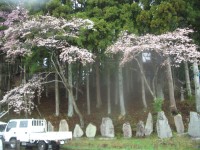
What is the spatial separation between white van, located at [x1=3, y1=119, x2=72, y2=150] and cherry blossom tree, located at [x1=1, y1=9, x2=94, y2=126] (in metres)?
3.46

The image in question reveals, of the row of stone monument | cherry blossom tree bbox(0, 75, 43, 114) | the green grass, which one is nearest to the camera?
the green grass

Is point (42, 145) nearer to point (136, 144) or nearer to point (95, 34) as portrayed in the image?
point (136, 144)

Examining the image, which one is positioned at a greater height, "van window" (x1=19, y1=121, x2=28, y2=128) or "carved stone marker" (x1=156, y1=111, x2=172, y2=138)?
"van window" (x1=19, y1=121, x2=28, y2=128)

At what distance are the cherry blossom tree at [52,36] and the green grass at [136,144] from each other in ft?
12.6

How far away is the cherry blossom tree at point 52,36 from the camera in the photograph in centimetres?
2092

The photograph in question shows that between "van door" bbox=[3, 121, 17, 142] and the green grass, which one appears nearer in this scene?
the green grass

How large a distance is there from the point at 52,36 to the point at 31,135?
6789 millimetres

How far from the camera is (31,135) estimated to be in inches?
696

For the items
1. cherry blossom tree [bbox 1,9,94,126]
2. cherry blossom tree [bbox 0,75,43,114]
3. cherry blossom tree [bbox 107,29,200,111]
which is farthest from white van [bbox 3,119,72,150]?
cherry blossom tree [bbox 107,29,200,111]

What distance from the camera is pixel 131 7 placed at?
22.8 metres

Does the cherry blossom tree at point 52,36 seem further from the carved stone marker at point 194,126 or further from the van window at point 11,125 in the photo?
the carved stone marker at point 194,126

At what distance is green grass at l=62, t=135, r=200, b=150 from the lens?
1549 cm

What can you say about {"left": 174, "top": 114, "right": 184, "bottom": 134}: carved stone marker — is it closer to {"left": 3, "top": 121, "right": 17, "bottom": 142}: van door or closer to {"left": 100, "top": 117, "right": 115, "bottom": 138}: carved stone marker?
{"left": 100, "top": 117, "right": 115, "bottom": 138}: carved stone marker

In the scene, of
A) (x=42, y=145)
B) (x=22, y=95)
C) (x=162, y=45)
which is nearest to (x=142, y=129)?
(x=162, y=45)
